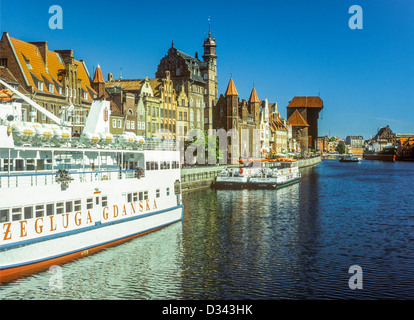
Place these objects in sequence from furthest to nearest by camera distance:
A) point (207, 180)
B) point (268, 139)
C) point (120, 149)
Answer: point (268, 139)
point (207, 180)
point (120, 149)

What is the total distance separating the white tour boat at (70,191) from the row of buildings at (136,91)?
13.3 ft

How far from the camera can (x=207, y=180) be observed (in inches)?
3196

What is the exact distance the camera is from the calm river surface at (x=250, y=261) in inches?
1000

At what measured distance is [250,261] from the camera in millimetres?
31219

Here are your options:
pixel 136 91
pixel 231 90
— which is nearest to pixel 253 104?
pixel 231 90

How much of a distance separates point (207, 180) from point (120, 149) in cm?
4427

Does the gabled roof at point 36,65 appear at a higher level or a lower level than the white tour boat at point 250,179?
higher

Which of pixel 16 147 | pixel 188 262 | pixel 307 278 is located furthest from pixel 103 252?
pixel 307 278

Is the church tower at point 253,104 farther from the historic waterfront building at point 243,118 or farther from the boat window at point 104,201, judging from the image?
the boat window at point 104,201

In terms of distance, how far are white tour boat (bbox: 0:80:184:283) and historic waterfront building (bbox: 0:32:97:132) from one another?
22.0 meters

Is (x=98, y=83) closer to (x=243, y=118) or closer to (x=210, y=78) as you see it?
(x=210, y=78)

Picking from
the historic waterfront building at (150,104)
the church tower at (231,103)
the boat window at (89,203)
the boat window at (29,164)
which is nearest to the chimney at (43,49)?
the historic waterfront building at (150,104)

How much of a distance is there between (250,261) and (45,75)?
4803 cm
